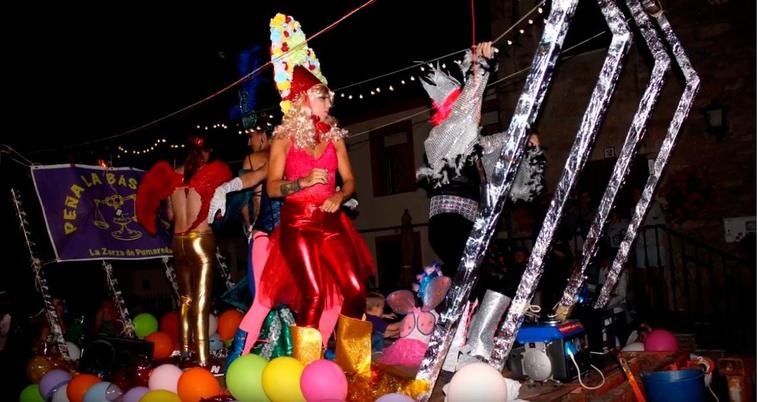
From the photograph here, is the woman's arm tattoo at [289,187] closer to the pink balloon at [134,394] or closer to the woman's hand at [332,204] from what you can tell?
the woman's hand at [332,204]

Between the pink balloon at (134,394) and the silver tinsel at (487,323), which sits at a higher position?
the silver tinsel at (487,323)

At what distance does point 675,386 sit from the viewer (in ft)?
11.3

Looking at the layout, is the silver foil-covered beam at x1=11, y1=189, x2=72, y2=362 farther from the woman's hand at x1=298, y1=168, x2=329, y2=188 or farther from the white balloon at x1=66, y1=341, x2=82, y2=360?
the woman's hand at x1=298, y1=168, x2=329, y2=188

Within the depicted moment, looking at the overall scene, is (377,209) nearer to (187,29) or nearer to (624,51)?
(187,29)

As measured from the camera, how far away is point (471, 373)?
3.20 meters

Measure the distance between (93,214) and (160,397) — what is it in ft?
10.6

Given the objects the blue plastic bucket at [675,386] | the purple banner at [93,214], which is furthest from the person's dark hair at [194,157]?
the blue plastic bucket at [675,386]

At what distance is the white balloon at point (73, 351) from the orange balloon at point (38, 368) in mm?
382

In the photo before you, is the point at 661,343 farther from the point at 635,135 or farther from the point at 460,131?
the point at 460,131

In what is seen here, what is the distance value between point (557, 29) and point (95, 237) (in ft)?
17.2

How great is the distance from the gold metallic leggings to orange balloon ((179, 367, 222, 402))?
0.89m

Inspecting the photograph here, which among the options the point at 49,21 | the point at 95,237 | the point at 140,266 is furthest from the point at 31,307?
the point at 140,266

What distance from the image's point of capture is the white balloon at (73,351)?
20.9ft

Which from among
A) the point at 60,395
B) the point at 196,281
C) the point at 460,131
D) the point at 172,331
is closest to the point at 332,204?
the point at 460,131
